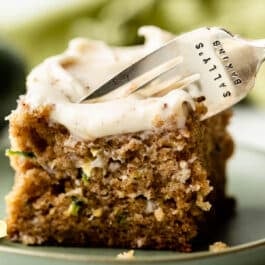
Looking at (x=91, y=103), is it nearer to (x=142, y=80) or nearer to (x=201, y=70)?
(x=142, y=80)

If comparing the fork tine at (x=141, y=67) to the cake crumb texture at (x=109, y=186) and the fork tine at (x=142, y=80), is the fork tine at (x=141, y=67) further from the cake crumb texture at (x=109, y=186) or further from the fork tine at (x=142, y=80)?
the cake crumb texture at (x=109, y=186)

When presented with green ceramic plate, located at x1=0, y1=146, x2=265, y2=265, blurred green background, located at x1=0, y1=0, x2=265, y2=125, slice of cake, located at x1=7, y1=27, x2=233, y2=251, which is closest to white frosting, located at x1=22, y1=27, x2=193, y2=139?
slice of cake, located at x1=7, y1=27, x2=233, y2=251

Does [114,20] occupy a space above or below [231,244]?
above

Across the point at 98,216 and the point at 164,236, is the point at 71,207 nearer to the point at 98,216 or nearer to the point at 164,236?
the point at 98,216

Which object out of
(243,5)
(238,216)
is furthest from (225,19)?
(238,216)

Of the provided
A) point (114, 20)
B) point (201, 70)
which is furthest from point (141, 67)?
point (114, 20)

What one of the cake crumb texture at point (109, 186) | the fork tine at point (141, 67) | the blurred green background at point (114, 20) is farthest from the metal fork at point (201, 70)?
the blurred green background at point (114, 20)

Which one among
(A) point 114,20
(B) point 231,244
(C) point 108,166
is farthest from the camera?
(A) point 114,20
